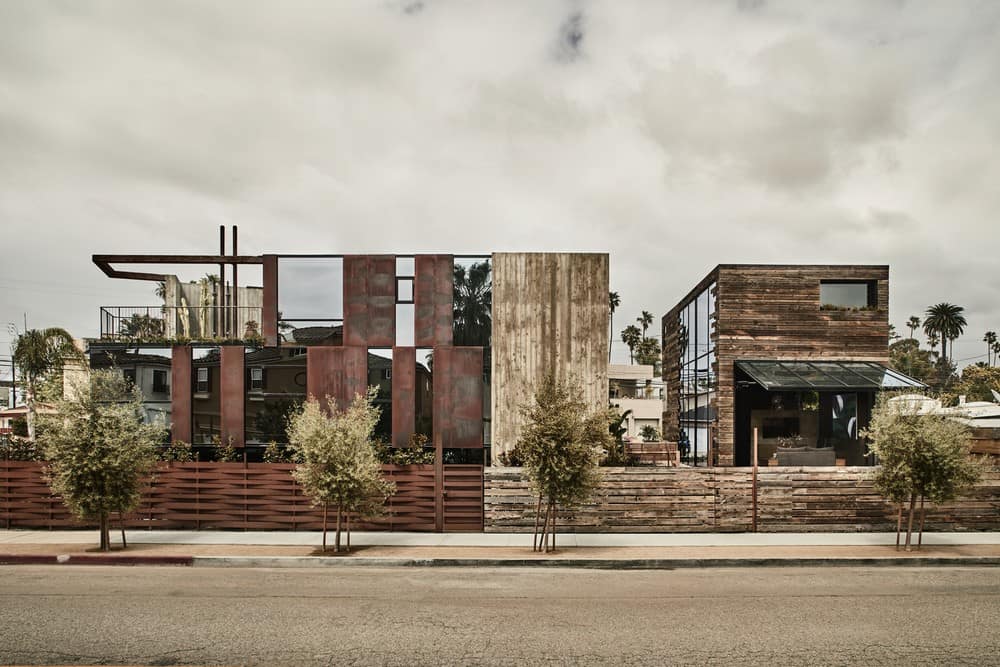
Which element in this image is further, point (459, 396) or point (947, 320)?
point (947, 320)

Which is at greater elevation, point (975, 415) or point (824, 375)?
point (824, 375)

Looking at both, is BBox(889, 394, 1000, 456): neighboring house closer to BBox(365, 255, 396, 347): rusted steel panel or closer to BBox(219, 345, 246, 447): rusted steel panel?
BBox(365, 255, 396, 347): rusted steel panel

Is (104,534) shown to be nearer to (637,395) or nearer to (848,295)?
(848,295)

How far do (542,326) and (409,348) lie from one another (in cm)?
455

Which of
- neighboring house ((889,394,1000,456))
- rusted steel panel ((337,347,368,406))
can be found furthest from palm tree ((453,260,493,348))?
neighboring house ((889,394,1000,456))

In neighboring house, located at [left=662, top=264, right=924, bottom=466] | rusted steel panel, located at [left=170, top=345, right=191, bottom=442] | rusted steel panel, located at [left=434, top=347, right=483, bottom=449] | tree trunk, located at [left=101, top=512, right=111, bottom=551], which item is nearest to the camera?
tree trunk, located at [left=101, top=512, right=111, bottom=551]

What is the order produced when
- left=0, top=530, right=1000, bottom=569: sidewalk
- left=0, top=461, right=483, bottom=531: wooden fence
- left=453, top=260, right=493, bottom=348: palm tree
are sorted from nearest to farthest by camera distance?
left=0, top=530, right=1000, bottom=569: sidewalk, left=0, top=461, right=483, bottom=531: wooden fence, left=453, top=260, right=493, bottom=348: palm tree

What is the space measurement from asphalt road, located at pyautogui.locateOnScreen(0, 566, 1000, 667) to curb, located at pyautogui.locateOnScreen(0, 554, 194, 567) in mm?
447

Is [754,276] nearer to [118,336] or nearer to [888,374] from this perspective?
[888,374]

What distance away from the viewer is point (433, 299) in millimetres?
22344

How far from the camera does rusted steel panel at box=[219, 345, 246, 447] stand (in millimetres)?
22078

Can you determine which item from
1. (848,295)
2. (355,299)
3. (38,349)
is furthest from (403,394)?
(38,349)

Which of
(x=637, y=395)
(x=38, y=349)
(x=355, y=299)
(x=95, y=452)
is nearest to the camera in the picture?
(x=95, y=452)

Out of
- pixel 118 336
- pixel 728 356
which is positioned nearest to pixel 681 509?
pixel 728 356
